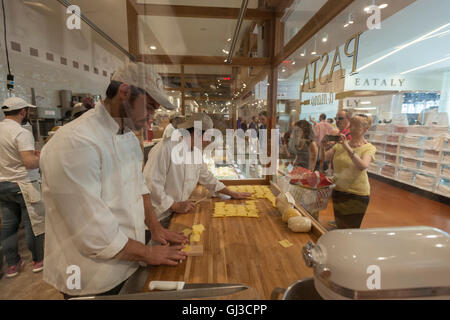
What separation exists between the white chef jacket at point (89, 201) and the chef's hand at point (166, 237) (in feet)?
0.34

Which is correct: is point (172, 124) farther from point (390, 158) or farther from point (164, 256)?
point (390, 158)

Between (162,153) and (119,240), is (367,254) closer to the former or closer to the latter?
(119,240)

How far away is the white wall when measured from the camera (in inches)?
23.9

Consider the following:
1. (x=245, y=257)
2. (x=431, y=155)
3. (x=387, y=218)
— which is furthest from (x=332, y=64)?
(x=245, y=257)

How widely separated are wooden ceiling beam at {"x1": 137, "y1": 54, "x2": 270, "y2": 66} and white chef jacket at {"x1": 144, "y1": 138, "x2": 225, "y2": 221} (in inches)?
19.4

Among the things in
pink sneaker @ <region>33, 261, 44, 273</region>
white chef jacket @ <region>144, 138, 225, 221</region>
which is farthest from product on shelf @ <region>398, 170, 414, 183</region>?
pink sneaker @ <region>33, 261, 44, 273</region>

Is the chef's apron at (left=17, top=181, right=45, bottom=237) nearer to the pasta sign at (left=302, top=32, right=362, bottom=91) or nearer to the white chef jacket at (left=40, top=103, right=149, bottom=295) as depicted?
the white chef jacket at (left=40, top=103, right=149, bottom=295)

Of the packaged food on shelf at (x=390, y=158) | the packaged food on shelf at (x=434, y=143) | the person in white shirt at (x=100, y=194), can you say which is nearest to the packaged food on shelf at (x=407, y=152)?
the packaged food on shelf at (x=390, y=158)

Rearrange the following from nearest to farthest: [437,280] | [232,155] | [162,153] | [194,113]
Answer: [437,280]
[162,153]
[194,113]
[232,155]

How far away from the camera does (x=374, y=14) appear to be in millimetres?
585
